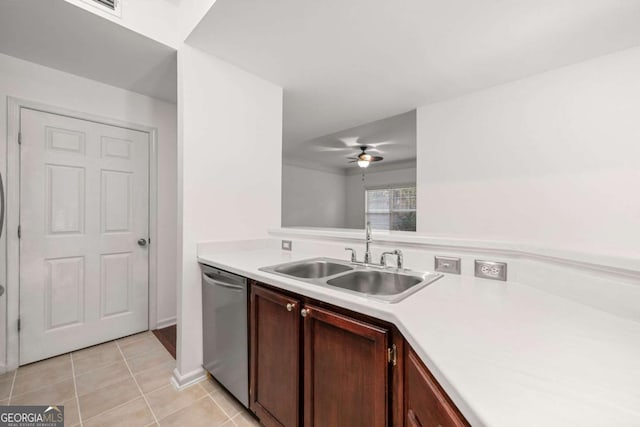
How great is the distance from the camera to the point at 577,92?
1.95 metres

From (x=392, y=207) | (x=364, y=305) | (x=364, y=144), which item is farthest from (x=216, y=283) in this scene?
(x=392, y=207)

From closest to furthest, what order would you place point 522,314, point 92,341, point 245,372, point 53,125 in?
point 522,314
point 245,372
point 53,125
point 92,341

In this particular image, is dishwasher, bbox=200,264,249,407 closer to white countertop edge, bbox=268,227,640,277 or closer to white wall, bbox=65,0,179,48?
white countertop edge, bbox=268,227,640,277

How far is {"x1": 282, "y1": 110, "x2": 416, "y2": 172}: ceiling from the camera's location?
376cm

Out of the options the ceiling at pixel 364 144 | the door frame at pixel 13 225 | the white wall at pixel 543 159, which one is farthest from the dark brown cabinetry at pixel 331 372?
the ceiling at pixel 364 144

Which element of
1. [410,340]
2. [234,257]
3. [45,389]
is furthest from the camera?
[234,257]

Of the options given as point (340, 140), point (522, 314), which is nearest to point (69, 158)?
point (522, 314)

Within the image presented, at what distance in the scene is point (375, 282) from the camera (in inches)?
60.4

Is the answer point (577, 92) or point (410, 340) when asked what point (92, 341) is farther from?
point (577, 92)

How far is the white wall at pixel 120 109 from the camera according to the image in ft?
6.38

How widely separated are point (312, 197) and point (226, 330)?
5.03 meters

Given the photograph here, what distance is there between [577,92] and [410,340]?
244 centimetres

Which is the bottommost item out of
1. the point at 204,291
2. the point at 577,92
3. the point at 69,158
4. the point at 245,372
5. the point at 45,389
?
the point at 45,389

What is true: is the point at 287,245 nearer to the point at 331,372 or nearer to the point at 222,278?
the point at 222,278
